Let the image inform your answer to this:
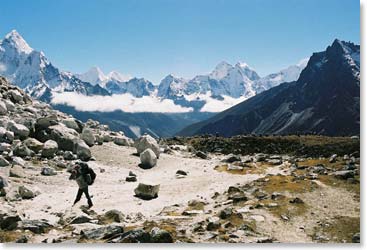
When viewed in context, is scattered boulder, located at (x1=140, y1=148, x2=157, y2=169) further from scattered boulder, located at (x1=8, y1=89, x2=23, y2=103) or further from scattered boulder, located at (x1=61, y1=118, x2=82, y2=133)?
scattered boulder, located at (x1=8, y1=89, x2=23, y2=103)

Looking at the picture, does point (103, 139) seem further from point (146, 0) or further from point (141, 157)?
point (146, 0)

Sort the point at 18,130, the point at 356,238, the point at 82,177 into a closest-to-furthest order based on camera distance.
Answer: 1. the point at 356,238
2. the point at 82,177
3. the point at 18,130

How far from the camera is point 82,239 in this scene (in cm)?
1500

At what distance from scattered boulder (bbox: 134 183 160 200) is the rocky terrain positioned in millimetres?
48

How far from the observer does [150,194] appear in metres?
22.2

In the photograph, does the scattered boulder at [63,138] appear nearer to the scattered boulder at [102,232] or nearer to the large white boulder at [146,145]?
the large white boulder at [146,145]

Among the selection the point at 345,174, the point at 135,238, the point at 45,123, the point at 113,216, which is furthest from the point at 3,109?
the point at 345,174

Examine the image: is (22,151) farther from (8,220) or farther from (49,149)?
(8,220)

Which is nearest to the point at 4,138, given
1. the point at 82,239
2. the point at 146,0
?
the point at 146,0

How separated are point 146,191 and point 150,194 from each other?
24 cm

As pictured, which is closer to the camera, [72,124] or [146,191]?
[146,191]

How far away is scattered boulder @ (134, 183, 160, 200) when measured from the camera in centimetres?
2216

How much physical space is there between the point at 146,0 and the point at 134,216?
30.4ft

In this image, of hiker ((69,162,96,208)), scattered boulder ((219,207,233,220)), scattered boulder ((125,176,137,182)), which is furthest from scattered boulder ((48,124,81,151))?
scattered boulder ((219,207,233,220))
